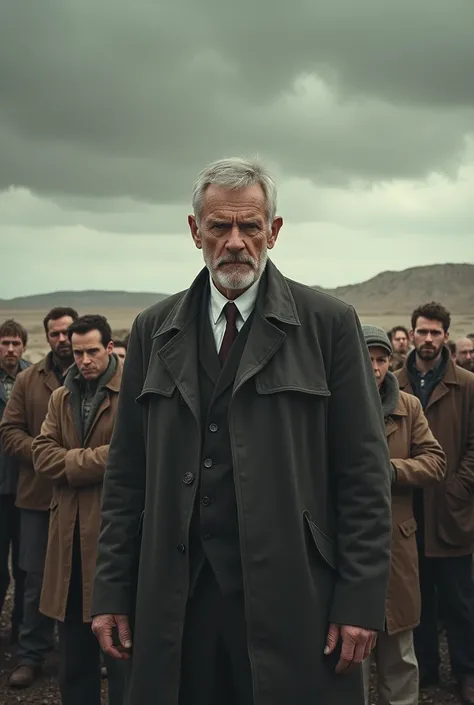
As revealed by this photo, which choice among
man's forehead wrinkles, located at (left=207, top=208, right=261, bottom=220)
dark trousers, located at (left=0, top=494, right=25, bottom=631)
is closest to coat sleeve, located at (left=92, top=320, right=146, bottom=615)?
man's forehead wrinkles, located at (left=207, top=208, right=261, bottom=220)

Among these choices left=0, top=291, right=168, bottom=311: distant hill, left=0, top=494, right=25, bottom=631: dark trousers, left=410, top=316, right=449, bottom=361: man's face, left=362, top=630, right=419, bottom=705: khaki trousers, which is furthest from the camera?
left=0, top=291, right=168, bottom=311: distant hill

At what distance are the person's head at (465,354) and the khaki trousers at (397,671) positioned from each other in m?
4.11

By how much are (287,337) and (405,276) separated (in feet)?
355

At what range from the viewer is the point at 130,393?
2900mm

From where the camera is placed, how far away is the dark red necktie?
2.76 m

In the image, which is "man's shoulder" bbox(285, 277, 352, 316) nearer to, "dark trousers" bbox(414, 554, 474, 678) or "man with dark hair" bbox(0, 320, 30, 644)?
"dark trousers" bbox(414, 554, 474, 678)

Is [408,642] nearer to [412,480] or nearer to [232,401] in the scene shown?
[412,480]

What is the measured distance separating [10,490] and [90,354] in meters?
1.67

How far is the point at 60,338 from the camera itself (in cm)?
607

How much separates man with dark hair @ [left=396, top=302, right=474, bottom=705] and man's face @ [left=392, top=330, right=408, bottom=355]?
13.5ft

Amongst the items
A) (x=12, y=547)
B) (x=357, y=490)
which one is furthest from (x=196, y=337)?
(x=12, y=547)

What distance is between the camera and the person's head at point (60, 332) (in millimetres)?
5926

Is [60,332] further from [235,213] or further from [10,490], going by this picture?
[235,213]

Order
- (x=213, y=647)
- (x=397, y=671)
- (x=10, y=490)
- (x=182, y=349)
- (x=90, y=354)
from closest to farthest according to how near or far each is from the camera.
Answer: (x=213, y=647) → (x=182, y=349) → (x=397, y=671) → (x=90, y=354) → (x=10, y=490)
